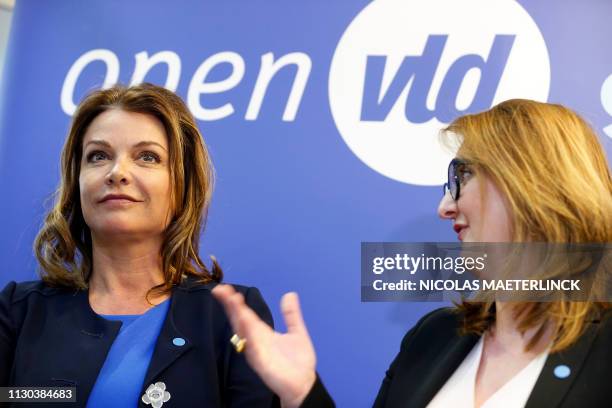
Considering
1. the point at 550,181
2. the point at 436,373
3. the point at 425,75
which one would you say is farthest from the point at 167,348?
the point at 425,75

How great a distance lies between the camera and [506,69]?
7.23 feet

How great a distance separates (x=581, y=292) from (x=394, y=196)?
81 centimetres

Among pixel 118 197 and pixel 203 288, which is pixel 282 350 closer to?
pixel 203 288

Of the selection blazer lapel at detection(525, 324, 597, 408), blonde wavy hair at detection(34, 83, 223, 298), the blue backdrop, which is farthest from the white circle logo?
blazer lapel at detection(525, 324, 597, 408)

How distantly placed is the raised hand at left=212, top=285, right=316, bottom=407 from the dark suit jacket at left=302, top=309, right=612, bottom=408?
1.4 inches

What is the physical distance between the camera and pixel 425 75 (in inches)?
87.9

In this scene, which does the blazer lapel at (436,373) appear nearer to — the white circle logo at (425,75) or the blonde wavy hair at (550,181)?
the blonde wavy hair at (550,181)

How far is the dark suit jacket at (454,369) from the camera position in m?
1.34

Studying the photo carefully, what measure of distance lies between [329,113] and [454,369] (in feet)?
3.15

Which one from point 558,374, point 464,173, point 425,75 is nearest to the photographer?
point 558,374

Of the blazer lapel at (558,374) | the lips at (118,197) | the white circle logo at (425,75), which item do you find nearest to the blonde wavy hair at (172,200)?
the lips at (118,197)

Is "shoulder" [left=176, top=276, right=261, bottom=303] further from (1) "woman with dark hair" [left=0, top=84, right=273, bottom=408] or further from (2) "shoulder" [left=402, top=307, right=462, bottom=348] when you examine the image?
(2) "shoulder" [left=402, top=307, right=462, bottom=348]

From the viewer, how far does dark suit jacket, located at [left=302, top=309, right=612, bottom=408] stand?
1342mm

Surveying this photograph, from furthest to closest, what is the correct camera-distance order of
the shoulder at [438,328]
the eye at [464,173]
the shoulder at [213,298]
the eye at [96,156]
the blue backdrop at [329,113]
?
1. the blue backdrop at [329,113]
2. the eye at [96,156]
3. the shoulder at [213,298]
4. the shoulder at [438,328]
5. the eye at [464,173]
